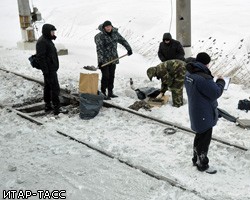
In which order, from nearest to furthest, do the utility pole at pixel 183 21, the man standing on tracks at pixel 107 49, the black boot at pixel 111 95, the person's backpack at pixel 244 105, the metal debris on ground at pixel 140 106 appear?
the person's backpack at pixel 244 105 → the metal debris on ground at pixel 140 106 → the man standing on tracks at pixel 107 49 → the black boot at pixel 111 95 → the utility pole at pixel 183 21

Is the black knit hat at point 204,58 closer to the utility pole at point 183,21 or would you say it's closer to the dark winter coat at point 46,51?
the dark winter coat at point 46,51

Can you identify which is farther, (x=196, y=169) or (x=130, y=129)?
(x=130, y=129)

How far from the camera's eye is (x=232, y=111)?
8.42m

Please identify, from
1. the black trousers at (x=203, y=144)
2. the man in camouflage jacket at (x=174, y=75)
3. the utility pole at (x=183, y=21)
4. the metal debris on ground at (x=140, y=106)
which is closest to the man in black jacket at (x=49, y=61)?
the metal debris on ground at (x=140, y=106)

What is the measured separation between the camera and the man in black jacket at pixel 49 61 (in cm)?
814

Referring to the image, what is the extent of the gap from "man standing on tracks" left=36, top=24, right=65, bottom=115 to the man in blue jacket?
3.65m

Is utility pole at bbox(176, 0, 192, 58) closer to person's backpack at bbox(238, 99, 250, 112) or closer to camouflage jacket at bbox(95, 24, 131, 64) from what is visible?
camouflage jacket at bbox(95, 24, 131, 64)

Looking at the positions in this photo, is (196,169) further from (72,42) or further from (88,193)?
(72,42)

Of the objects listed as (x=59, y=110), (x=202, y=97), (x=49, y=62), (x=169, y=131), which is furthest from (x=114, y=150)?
(x=49, y=62)

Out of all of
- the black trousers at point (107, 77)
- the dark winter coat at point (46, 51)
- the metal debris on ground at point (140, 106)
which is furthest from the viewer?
the black trousers at point (107, 77)

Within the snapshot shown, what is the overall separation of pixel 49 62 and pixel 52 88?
2.00 feet

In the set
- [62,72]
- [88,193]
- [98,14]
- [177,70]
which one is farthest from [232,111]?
[98,14]

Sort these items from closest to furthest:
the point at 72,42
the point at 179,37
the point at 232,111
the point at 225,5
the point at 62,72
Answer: the point at 232,111
the point at 179,37
the point at 62,72
the point at 72,42
the point at 225,5

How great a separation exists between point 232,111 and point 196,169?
110 inches
